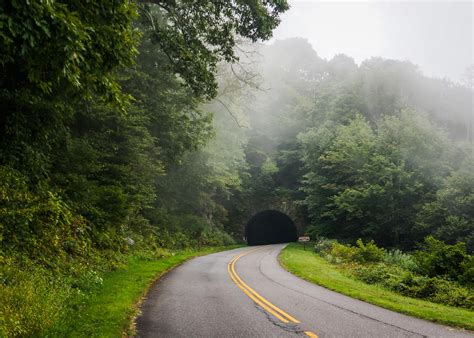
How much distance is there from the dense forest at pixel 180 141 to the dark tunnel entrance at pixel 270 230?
25.9 feet

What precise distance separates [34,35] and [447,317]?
1091cm

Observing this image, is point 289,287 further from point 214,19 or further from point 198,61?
point 214,19

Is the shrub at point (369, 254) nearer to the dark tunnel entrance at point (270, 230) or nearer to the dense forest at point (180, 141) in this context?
the dense forest at point (180, 141)

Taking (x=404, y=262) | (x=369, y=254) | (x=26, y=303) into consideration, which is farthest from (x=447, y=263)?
(x=26, y=303)

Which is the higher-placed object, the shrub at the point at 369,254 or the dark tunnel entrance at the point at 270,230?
the dark tunnel entrance at the point at 270,230

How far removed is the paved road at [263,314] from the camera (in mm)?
7703

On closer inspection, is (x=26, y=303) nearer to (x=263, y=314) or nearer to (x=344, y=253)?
(x=263, y=314)

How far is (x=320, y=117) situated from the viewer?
53.3 meters

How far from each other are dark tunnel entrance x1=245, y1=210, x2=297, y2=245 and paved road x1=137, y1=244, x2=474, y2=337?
41372 mm

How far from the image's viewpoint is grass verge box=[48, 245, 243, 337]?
7.36 meters

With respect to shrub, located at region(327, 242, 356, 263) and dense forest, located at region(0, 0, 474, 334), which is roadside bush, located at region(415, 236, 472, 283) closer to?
shrub, located at region(327, 242, 356, 263)

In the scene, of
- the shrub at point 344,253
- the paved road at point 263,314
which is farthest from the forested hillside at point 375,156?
the paved road at point 263,314

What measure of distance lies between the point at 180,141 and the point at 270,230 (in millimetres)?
40077

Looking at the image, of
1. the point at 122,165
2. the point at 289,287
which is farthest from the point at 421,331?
the point at 122,165
